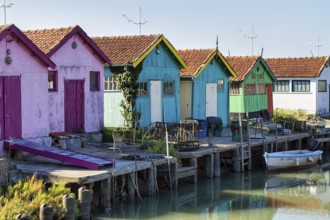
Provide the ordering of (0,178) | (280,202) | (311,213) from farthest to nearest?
(280,202), (311,213), (0,178)

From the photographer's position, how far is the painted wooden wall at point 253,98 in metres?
38.0

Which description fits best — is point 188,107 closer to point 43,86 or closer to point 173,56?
point 173,56

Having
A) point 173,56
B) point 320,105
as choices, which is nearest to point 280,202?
point 173,56

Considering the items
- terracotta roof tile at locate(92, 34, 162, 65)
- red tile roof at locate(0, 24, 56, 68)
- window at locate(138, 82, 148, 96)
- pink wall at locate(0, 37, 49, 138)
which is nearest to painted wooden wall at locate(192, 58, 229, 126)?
window at locate(138, 82, 148, 96)

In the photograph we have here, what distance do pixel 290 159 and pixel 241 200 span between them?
7010 millimetres

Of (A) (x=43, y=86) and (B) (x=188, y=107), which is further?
A: (B) (x=188, y=107)

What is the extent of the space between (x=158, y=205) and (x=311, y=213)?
474 cm

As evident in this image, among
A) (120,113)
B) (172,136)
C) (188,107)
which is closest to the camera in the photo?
(172,136)

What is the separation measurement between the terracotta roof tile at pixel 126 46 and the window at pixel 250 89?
435 inches

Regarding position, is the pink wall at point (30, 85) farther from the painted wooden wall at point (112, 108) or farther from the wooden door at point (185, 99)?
the wooden door at point (185, 99)

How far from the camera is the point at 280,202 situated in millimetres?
21406

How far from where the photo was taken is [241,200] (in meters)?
21.6

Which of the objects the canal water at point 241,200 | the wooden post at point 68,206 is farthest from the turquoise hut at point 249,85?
the wooden post at point 68,206

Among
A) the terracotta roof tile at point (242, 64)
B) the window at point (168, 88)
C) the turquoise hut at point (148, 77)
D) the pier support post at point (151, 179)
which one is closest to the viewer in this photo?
the pier support post at point (151, 179)
